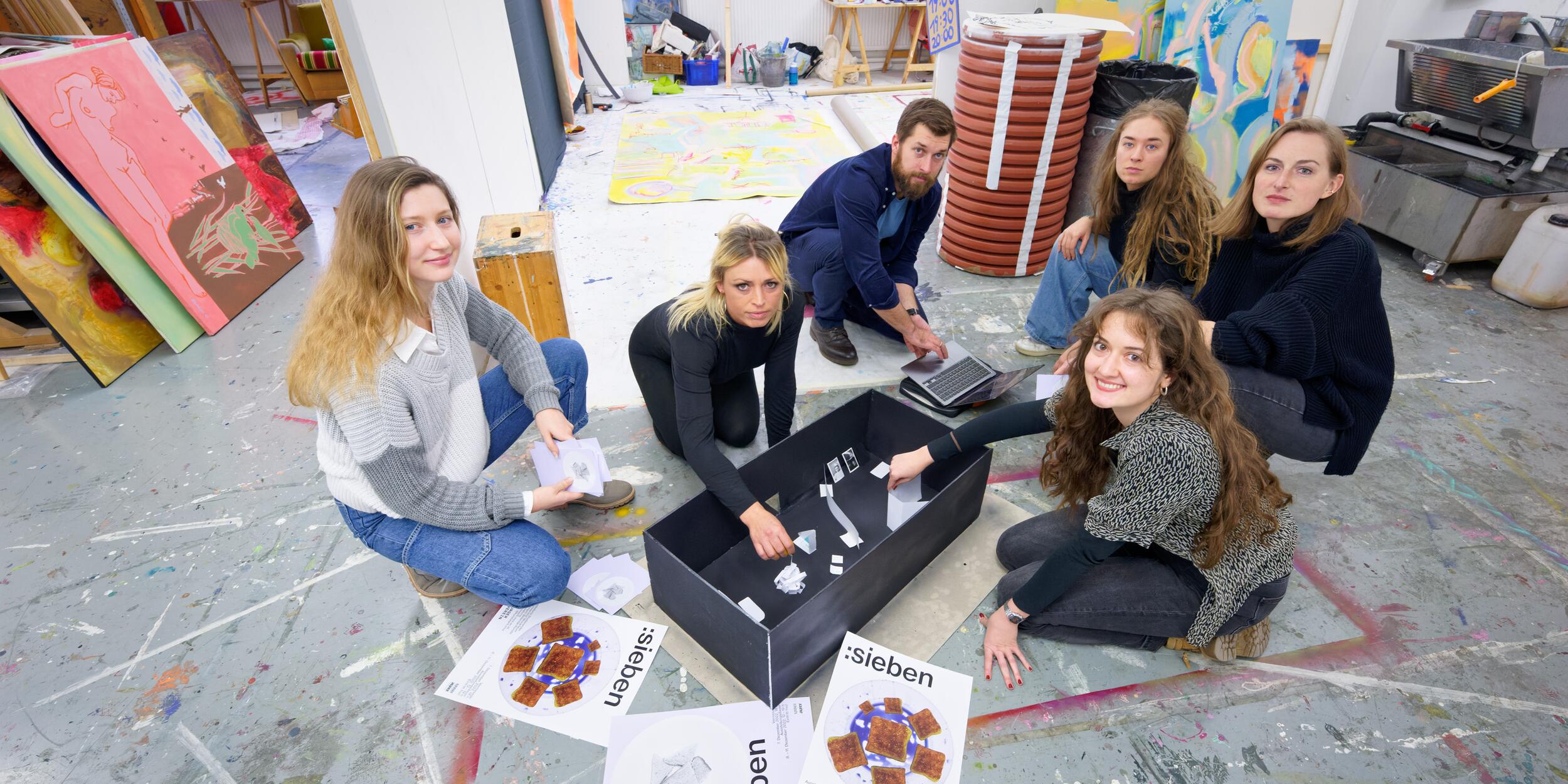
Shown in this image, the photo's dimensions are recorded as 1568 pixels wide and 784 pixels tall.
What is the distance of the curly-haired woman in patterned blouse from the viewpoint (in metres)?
1.42

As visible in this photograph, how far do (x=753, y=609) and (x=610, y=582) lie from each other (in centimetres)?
42

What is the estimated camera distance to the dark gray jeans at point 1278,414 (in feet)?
6.32

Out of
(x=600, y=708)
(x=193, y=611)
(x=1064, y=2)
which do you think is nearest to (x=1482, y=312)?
(x=1064, y=2)

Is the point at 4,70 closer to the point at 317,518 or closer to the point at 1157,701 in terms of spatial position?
the point at 317,518

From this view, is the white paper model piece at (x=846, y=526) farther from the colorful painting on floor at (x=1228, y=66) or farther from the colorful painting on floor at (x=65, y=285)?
the colorful painting on floor at (x=1228, y=66)

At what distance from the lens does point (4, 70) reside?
Result: 233 cm

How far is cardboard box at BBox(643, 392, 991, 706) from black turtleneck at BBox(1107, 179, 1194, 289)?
1.11 metres

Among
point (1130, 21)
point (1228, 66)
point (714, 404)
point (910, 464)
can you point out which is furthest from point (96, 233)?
point (1228, 66)

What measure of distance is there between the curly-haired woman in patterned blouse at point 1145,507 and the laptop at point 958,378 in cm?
68

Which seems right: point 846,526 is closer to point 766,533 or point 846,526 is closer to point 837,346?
point 766,533

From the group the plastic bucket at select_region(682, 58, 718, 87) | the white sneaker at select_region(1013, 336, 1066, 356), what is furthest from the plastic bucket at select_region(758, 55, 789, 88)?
the white sneaker at select_region(1013, 336, 1066, 356)

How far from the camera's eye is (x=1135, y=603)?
1.62 m

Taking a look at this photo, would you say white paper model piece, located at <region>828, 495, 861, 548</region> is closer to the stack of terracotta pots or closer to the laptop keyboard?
the laptop keyboard

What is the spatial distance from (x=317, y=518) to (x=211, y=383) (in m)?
1.09
